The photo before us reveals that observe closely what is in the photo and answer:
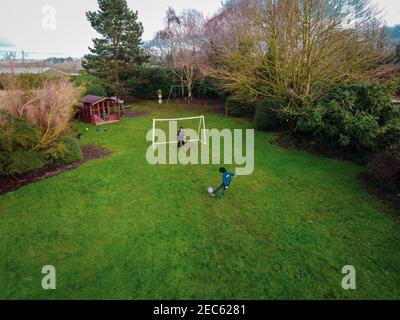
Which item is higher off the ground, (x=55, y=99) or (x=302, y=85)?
(x=302, y=85)

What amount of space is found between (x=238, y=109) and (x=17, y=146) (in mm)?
17534

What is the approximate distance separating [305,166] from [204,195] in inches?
221

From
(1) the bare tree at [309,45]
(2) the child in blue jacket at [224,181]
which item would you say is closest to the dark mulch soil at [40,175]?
(2) the child in blue jacket at [224,181]

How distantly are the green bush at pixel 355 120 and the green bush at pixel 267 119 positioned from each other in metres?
4.38

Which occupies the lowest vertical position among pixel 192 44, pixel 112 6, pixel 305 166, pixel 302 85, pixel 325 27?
pixel 305 166

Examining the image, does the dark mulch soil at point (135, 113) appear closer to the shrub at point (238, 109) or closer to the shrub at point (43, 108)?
the shrub at point (238, 109)

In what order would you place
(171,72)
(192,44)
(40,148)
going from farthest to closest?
1. (171,72)
2. (192,44)
3. (40,148)

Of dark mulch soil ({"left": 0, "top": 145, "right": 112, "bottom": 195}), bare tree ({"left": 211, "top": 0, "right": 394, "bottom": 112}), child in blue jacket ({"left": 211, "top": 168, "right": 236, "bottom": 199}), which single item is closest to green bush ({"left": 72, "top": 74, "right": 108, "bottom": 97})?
dark mulch soil ({"left": 0, "top": 145, "right": 112, "bottom": 195})

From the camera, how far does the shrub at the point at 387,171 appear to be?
356 inches

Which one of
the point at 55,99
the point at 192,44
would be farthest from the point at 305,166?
the point at 192,44

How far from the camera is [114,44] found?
95.8 feet

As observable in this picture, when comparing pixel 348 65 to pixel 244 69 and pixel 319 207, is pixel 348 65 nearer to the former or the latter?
pixel 244 69

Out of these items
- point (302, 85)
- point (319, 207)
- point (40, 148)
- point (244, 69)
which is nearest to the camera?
point (319, 207)

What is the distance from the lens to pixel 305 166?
12148 mm
